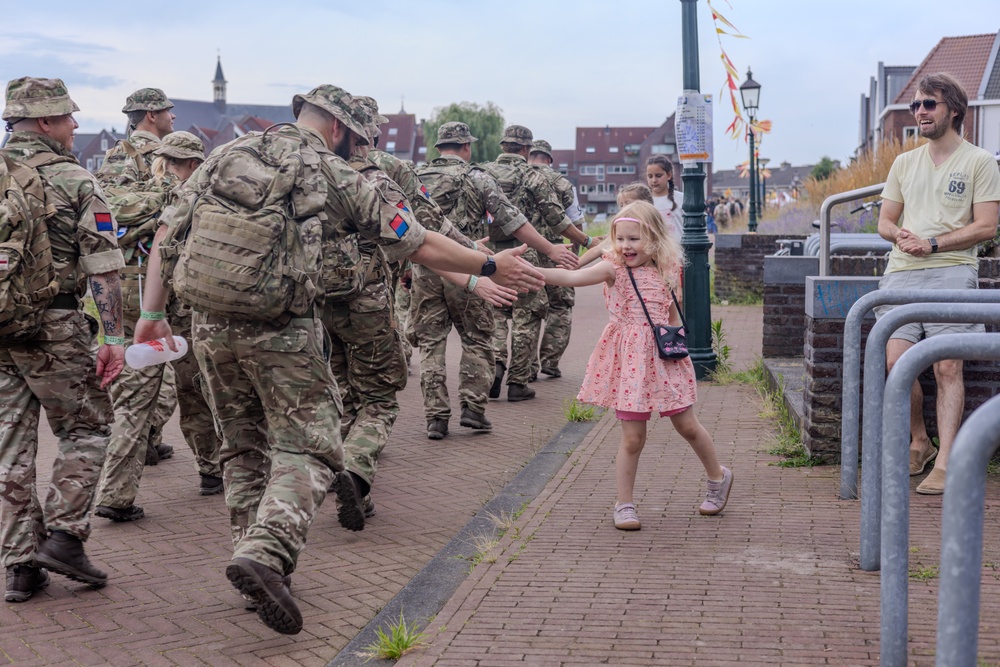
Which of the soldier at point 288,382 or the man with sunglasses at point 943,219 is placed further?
the man with sunglasses at point 943,219

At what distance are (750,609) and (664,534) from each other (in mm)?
1151

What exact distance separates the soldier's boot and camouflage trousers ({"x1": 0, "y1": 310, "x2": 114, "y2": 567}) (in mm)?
1179

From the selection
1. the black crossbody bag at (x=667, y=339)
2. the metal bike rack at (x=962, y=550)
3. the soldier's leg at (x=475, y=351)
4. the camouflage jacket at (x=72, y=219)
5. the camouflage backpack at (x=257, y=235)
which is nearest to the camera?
the metal bike rack at (x=962, y=550)

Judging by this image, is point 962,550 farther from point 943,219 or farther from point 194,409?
point 194,409

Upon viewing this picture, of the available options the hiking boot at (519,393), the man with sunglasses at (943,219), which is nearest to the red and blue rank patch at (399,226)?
the man with sunglasses at (943,219)

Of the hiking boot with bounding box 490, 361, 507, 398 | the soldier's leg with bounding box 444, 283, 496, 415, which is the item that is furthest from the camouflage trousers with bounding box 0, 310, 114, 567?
the hiking boot with bounding box 490, 361, 507, 398

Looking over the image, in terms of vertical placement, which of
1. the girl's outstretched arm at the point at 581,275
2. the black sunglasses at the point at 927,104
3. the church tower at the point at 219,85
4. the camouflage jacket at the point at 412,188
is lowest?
the girl's outstretched arm at the point at 581,275

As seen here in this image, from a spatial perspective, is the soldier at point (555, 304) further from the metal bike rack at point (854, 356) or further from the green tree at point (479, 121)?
the green tree at point (479, 121)

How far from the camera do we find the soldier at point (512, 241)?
10.0 m

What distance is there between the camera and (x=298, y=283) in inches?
169

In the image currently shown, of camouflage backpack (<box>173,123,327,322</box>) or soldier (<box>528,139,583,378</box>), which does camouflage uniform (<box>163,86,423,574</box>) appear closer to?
camouflage backpack (<box>173,123,327,322</box>)

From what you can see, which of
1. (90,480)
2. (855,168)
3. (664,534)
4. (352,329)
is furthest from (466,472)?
(855,168)

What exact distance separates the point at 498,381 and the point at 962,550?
806 centimetres

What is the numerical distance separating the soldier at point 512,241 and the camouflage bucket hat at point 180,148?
3.35 metres
